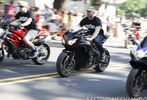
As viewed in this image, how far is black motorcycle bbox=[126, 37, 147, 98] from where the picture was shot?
5.07 m

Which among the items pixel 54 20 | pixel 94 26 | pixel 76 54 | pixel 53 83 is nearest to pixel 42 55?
pixel 76 54

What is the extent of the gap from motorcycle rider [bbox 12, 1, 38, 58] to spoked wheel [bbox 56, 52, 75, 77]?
1520 mm

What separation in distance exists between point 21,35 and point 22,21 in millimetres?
438

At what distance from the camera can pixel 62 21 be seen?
1714cm

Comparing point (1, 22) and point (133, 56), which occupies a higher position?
point (1, 22)

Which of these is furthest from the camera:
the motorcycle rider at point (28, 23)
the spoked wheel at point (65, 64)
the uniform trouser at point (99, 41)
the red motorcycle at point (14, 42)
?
the motorcycle rider at point (28, 23)

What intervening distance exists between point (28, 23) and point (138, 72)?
12.5ft

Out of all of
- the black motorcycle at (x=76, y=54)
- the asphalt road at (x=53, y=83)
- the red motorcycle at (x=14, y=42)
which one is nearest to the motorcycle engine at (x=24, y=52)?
the red motorcycle at (x=14, y=42)

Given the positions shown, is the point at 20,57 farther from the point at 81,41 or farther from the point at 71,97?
the point at 71,97

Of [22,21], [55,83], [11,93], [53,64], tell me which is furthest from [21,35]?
[11,93]

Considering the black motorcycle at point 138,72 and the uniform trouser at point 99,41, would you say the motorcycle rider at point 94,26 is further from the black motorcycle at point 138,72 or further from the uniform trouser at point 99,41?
the black motorcycle at point 138,72

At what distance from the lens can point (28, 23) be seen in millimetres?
8000

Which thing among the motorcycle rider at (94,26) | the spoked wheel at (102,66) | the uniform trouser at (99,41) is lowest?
the spoked wheel at (102,66)

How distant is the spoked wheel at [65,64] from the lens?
6647mm
